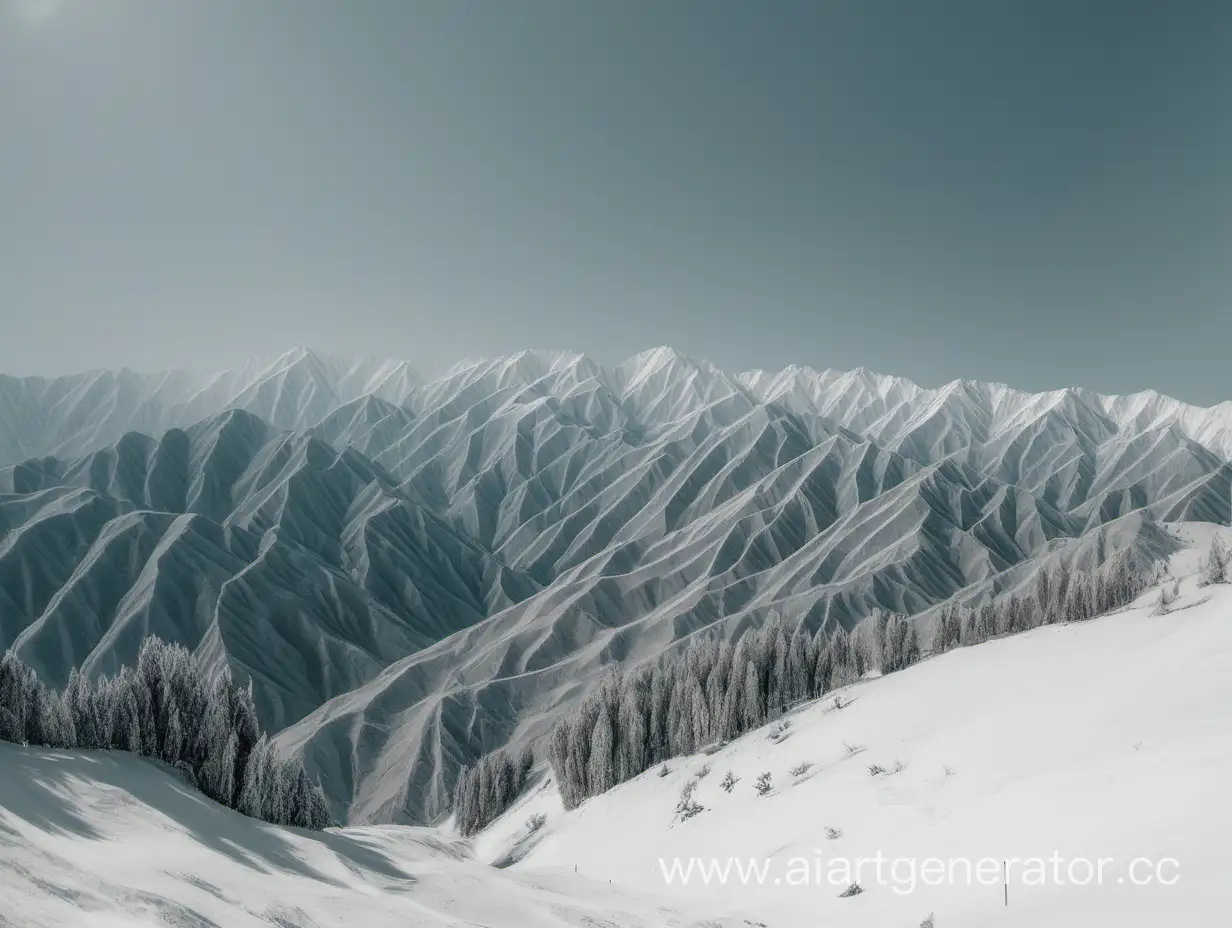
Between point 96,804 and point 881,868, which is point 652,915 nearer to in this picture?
point 881,868

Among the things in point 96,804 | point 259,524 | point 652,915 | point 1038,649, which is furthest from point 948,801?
point 259,524

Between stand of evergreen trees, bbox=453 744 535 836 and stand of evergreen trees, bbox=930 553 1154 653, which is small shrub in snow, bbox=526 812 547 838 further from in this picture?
stand of evergreen trees, bbox=930 553 1154 653

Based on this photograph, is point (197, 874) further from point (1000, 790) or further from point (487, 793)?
point (487, 793)

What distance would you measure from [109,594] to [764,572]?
14459 centimetres

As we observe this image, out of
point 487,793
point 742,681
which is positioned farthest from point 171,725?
point 487,793

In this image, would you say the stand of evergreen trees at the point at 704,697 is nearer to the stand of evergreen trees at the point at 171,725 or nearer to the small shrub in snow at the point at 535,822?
the small shrub in snow at the point at 535,822

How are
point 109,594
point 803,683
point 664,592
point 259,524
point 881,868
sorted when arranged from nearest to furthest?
point 881,868
point 803,683
point 109,594
point 664,592
point 259,524

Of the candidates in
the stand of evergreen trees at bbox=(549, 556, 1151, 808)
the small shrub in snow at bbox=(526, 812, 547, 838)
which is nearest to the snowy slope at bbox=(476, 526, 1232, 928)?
the small shrub in snow at bbox=(526, 812, 547, 838)

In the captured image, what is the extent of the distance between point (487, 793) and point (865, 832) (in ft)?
183

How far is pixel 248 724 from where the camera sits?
30.3 meters

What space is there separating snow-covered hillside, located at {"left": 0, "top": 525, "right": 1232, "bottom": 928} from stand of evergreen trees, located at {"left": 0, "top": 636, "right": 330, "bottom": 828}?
11.2 ft

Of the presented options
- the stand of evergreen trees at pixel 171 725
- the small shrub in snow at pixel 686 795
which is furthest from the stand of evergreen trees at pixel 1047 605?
the stand of evergreen trees at pixel 171 725

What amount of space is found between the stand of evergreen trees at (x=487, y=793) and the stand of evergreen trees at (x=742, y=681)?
8.80m

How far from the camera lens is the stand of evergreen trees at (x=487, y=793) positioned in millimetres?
63300
